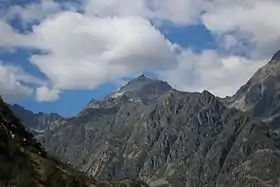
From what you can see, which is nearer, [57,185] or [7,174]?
[7,174]

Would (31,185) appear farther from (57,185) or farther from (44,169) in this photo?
(44,169)

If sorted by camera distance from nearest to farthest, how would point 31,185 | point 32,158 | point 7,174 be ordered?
point 7,174
point 31,185
point 32,158

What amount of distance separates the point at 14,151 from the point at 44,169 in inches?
355

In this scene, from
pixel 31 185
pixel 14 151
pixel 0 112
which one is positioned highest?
pixel 0 112

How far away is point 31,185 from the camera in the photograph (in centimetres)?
4781

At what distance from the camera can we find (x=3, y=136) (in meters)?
61.2

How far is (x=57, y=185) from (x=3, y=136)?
8.48m

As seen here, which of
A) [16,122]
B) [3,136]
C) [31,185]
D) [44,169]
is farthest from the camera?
[16,122]

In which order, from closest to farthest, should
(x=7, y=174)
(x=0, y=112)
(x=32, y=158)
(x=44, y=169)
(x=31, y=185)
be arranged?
1. (x=7, y=174)
2. (x=31, y=185)
3. (x=44, y=169)
4. (x=32, y=158)
5. (x=0, y=112)

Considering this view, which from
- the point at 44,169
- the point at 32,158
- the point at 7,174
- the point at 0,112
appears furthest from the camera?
the point at 0,112

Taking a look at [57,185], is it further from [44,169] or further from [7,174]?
[7,174]

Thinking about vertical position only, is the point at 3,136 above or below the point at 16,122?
below

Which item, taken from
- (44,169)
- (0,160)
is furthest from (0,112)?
(0,160)

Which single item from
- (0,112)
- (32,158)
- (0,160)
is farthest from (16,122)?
(0,160)
